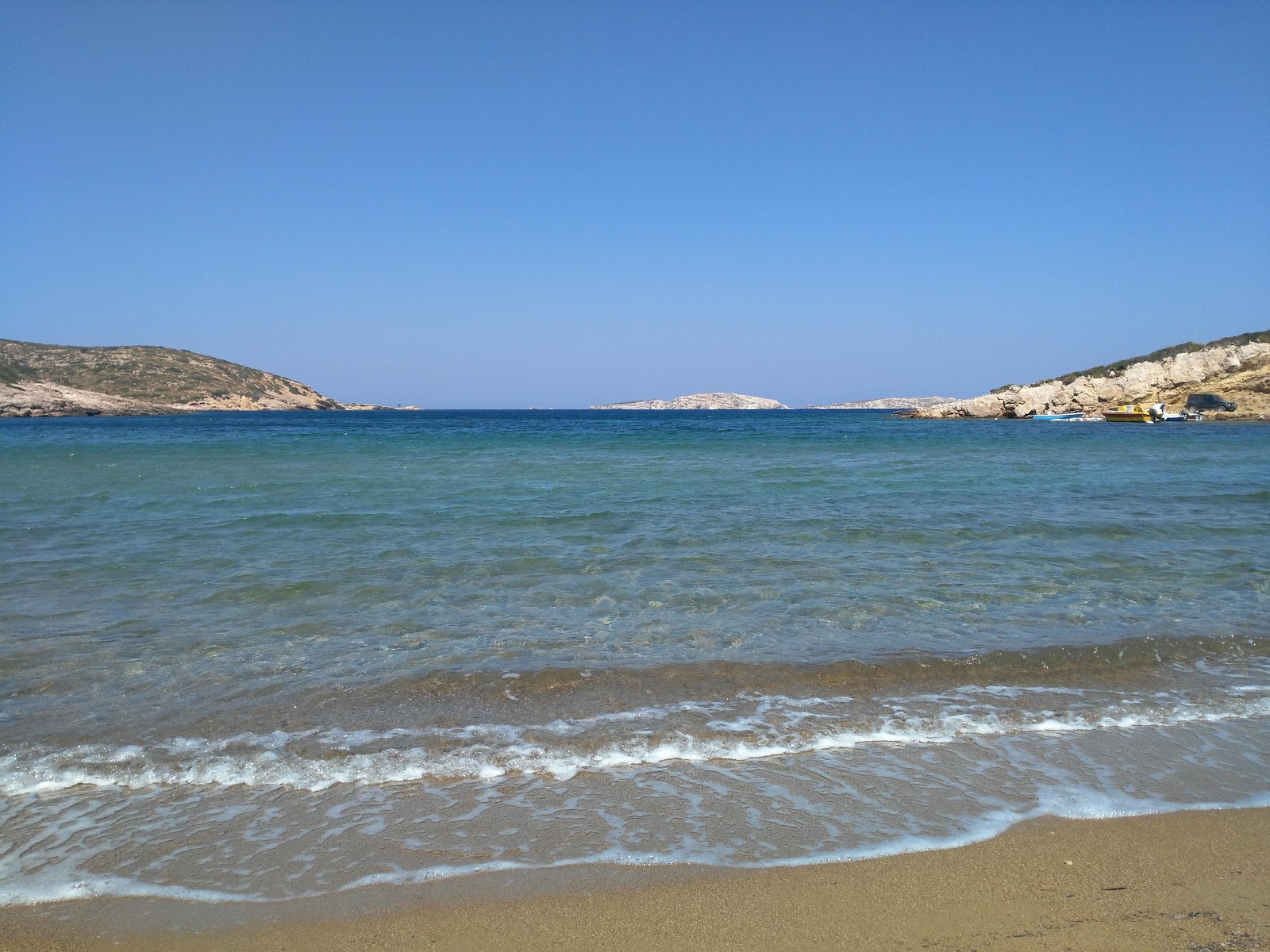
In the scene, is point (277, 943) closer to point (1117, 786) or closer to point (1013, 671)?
point (1117, 786)

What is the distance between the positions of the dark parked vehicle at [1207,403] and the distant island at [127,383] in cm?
11235

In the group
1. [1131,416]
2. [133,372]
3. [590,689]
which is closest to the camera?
[590,689]

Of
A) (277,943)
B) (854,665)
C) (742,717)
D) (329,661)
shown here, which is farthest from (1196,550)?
(277,943)

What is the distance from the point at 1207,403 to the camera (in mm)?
61062

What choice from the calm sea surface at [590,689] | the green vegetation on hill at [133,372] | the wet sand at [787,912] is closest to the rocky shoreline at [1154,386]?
the calm sea surface at [590,689]

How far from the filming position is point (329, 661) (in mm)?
5734

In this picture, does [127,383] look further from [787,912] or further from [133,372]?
[787,912]

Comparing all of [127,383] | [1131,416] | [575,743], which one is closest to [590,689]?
A: [575,743]

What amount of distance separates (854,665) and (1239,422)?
65.1 metres

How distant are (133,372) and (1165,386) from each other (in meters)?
136

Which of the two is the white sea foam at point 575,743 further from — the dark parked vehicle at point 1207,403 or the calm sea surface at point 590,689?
the dark parked vehicle at point 1207,403

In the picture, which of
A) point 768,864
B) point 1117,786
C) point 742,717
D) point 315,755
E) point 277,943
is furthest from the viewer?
point 742,717

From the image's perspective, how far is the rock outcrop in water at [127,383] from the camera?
85438 mm

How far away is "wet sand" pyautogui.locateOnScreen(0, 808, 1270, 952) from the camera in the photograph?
264cm
